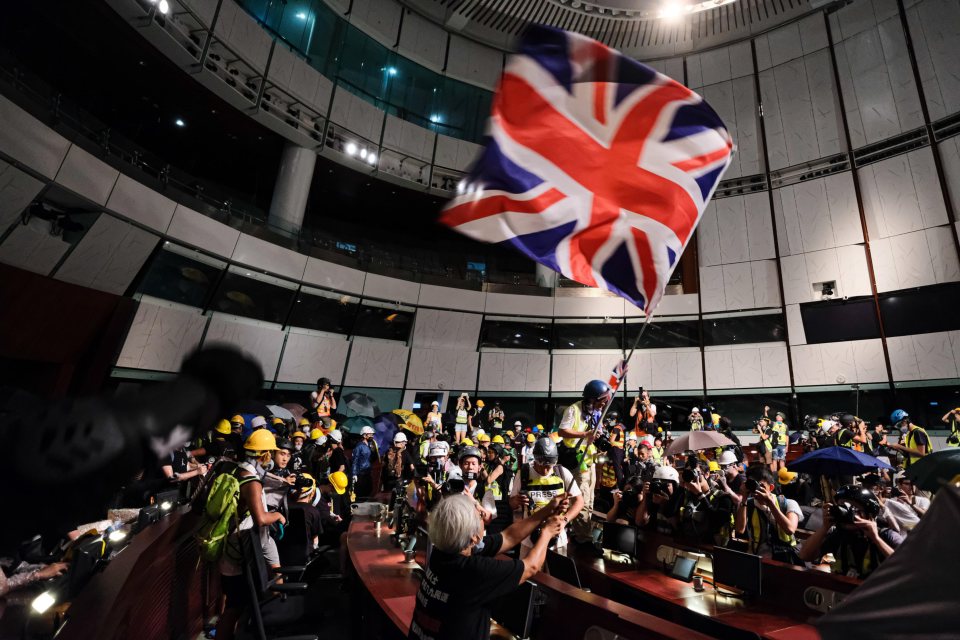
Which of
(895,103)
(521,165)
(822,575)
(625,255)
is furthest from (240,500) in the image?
(895,103)

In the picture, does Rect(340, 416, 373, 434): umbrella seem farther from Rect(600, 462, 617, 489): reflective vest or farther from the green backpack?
the green backpack

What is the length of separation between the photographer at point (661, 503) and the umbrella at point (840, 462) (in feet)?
7.43

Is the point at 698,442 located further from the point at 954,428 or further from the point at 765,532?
the point at 954,428

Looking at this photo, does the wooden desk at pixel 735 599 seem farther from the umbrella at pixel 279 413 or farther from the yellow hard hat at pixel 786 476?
the umbrella at pixel 279 413

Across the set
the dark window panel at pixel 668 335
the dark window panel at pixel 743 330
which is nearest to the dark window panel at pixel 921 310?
the dark window panel at pixel 743 330

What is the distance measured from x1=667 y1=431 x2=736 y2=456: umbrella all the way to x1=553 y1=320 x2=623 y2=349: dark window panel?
10700 millimetres

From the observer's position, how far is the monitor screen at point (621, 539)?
5.43 meters

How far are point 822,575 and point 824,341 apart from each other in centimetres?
1527

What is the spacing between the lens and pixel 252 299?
14719 millimetres

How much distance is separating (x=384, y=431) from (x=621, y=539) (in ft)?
22.2

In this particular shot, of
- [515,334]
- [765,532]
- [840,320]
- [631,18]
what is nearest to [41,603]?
[765,532]

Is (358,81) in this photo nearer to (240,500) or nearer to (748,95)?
(748,95)

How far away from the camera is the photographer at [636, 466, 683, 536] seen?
18.1ft

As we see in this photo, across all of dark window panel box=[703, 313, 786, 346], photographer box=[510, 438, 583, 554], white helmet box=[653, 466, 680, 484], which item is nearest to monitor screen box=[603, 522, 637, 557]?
white helmet box=[653, 466, 680, 484]
